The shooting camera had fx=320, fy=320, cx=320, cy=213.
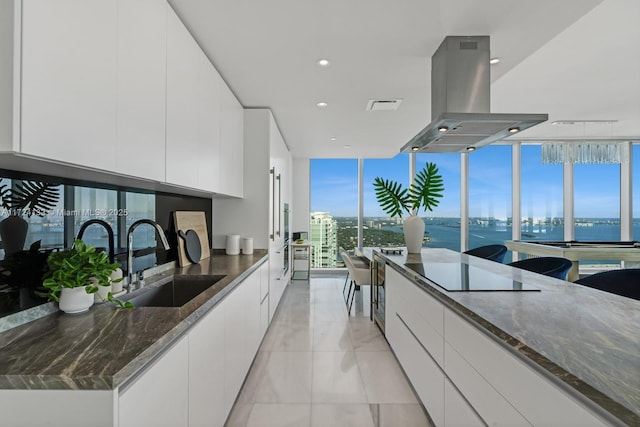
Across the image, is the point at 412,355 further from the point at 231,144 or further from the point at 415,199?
the point at 231,144

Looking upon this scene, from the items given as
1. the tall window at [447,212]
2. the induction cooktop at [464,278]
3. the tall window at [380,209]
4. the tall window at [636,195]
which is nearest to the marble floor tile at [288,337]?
the induction cooktop at [464,278]

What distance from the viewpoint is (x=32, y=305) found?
1214 millimetres

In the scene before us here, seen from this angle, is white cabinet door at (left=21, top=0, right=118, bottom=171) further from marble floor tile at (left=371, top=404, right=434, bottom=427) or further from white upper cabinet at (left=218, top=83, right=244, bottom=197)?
marble floor tile at (left=371, top=404, right=434, bottom=427)

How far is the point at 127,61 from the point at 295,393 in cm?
220

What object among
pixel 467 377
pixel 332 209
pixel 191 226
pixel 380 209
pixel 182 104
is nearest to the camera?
pixel 467 377

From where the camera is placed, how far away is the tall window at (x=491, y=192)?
6.23m

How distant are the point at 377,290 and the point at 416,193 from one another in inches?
45.8

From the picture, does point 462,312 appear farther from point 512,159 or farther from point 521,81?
point 512,159

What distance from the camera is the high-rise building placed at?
6941 mm

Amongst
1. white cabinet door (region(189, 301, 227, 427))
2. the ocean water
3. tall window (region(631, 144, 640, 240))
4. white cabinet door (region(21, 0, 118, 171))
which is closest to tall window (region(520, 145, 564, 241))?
the ocean water

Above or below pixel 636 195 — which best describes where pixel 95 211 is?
below

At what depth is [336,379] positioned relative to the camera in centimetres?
245

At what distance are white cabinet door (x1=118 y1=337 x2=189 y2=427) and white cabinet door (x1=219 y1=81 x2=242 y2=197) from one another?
1711mm

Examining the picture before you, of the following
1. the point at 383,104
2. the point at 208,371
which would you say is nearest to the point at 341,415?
the point at 208,371
